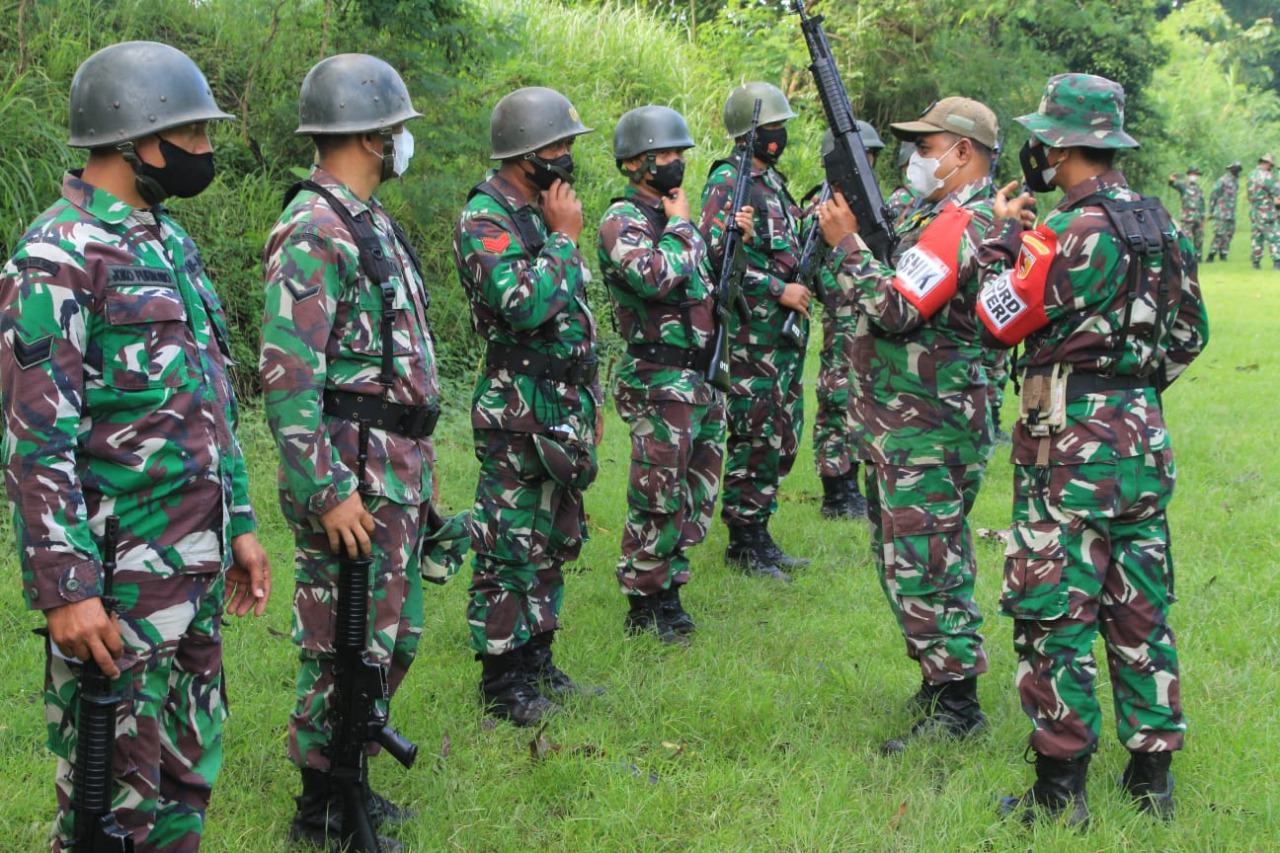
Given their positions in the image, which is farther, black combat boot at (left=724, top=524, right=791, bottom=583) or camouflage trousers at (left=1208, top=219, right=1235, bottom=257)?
camouflage trousers at (left=1208, top=219, right=1235, bottom=257)

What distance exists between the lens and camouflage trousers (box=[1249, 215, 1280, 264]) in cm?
2025

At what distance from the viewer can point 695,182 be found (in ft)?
40.1

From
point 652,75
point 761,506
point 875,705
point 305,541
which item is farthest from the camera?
point 652,75

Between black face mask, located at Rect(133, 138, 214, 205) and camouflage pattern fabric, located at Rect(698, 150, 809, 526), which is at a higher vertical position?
black face mask, located at Rect(133, 138, 214, 205)

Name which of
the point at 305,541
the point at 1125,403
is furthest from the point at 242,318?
the point at 1125,403

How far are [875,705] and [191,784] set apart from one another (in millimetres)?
2611

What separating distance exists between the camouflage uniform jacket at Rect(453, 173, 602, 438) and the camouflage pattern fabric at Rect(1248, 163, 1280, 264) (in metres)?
19.6

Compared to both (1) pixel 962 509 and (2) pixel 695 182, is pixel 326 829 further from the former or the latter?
(2) pixel 695 182

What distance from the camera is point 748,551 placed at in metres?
6.16

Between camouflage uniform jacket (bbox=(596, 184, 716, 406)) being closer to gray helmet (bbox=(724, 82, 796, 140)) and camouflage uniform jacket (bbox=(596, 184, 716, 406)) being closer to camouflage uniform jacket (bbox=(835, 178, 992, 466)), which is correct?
camouflage uniform jacket (bbox=(835, 178, 992, 466))

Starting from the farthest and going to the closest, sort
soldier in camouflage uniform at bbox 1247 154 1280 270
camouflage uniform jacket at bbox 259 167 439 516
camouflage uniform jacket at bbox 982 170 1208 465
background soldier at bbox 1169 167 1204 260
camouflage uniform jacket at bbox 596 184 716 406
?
background soldier at bbox 1169 167 1204 260 → soldier in camouflage uniform at bbox 1247 154 1280 270 → camouflage uniform jacket at bbox 596 184 716 406 → camouflage uniform jacket at bbox 982 170 1208 465 → camouflage uniform jacket at bbox 259 167 439 516

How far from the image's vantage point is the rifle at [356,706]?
123 inches

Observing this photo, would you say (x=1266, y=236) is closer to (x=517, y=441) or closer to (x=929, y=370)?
(x=929, y=370)

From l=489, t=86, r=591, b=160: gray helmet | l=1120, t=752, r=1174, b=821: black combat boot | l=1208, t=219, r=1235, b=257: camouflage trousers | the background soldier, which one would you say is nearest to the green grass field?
l=1120, t=752, r=1174, b=821: black combat boot
